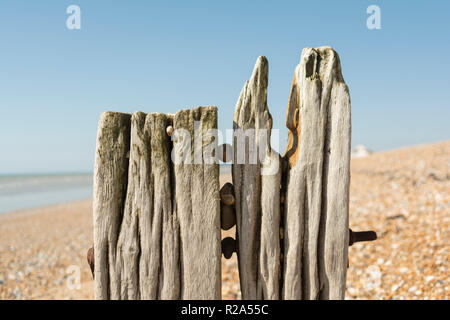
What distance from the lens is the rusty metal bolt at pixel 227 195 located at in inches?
80.4

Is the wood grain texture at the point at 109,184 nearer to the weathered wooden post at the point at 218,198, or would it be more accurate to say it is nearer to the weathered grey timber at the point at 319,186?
the weathered wooden post at the point at 218,198

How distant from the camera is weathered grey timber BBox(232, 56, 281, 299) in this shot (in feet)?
6.60

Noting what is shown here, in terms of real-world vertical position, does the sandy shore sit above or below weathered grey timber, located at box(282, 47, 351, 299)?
below

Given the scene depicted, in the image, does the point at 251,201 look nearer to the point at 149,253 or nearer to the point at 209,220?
the point at 209,220

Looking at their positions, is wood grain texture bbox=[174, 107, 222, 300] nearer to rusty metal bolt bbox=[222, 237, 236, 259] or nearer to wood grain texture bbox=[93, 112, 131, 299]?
rusty metal bolt bbox=[222, 237, 236, 259]

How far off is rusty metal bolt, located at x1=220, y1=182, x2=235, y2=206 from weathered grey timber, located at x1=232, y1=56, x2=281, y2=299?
0.04 m

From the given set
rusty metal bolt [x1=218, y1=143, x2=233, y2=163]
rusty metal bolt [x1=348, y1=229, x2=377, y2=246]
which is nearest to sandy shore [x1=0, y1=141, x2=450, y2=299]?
rusty metal bolt [x1=348, y1=229, x2=377, y2=246]

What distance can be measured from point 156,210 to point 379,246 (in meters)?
5.50

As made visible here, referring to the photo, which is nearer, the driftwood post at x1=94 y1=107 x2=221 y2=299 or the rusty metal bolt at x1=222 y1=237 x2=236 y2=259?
the driftwood post at x1=94 y1=107 x2=221 y2=299

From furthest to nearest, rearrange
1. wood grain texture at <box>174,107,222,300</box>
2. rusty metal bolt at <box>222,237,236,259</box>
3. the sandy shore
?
the sandy shore → rusty metal bolt at <box>222,237,236,259</box> → wood grain texture at <box>174,107,222,300</box>

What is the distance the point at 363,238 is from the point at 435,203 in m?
6.23

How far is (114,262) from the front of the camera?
202cm

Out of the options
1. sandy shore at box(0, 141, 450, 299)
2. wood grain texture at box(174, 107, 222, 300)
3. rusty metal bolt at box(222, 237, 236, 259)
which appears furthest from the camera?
sandy shore at box(0, 141, 450, 299)
